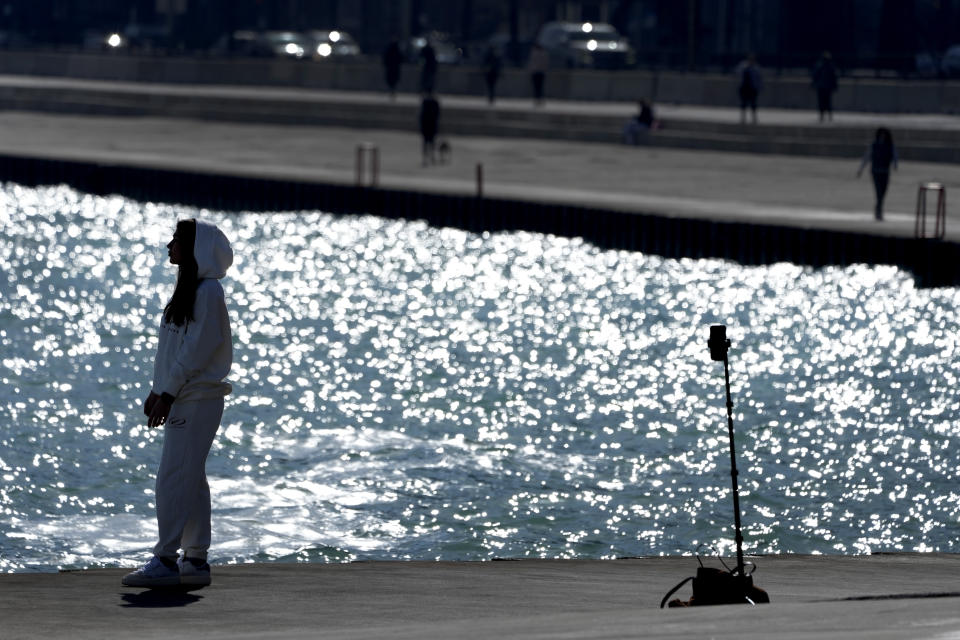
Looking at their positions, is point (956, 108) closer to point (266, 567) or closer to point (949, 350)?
point (949, 350)

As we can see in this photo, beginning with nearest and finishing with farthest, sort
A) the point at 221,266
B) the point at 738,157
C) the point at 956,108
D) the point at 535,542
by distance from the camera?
the point at 221,266 < the point at 535,542 < the point at 738,157 < the point at 956,108

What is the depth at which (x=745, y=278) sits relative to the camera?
28750 millimetres

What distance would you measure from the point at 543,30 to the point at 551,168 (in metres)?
35.8

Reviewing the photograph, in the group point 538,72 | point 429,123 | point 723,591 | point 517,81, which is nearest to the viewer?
point 723,591

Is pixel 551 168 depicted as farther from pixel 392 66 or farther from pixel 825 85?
pixel 392 66

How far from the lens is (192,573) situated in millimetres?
9438

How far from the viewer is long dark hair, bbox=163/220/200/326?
9.28 metres

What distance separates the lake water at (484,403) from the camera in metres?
14.5

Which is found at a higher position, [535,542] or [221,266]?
[221,266]

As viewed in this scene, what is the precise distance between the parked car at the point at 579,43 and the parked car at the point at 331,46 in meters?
9.05

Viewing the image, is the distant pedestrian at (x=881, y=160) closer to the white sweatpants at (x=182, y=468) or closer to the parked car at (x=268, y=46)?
the white sweatpants at (x=182, y=468)

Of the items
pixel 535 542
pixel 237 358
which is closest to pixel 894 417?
pixel 535 542

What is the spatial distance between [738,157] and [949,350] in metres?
20.7

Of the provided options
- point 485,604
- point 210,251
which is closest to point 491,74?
point 210,251
